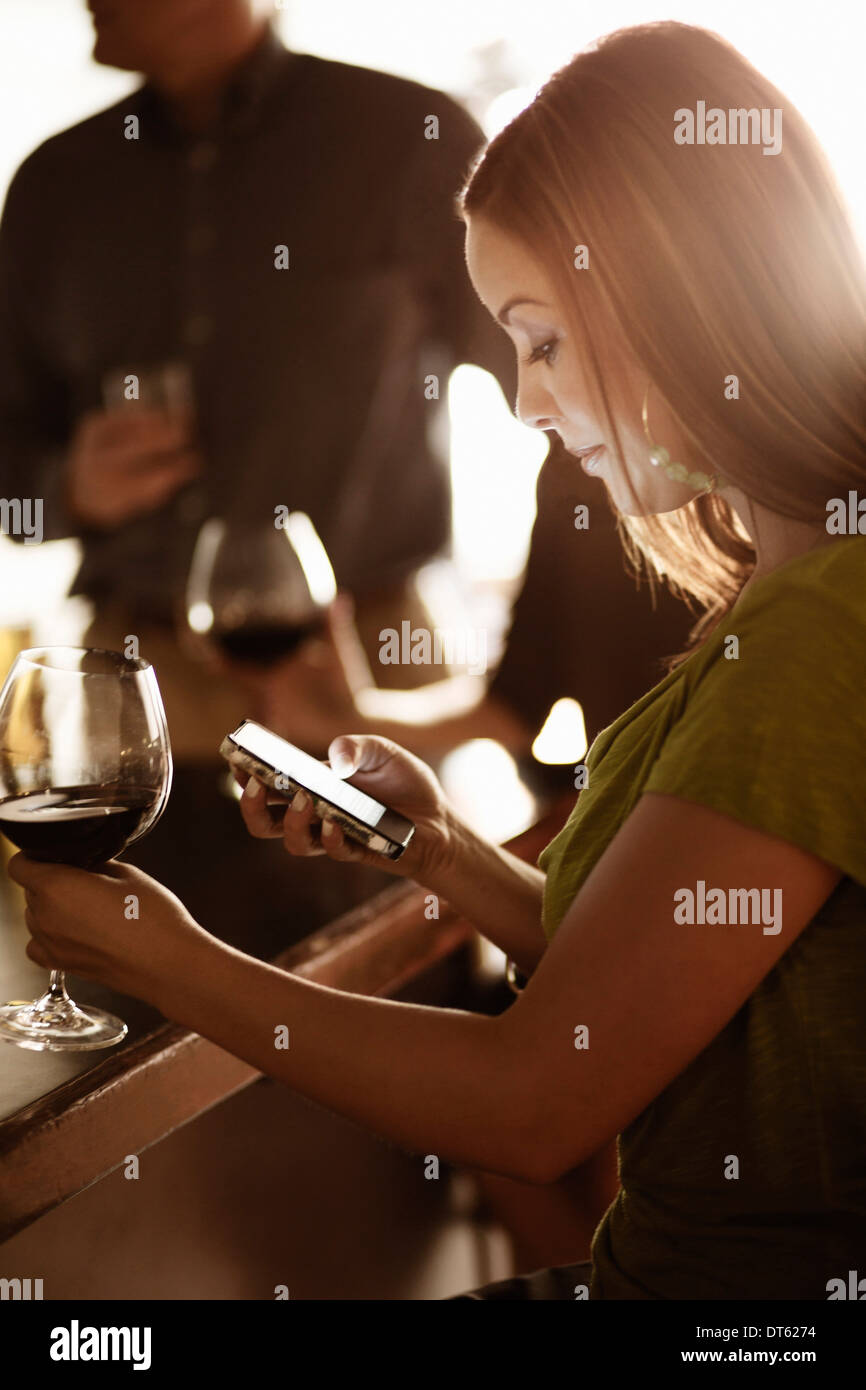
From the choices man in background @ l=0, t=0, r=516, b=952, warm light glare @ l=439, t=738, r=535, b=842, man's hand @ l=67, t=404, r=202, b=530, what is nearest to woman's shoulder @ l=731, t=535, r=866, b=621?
warm light glare @ l=439, t=738, r=535, b=842

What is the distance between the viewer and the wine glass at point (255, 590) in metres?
1.33

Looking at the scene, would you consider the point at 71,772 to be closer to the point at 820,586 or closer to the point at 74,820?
the point at 74,820

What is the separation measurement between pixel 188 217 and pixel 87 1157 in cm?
234

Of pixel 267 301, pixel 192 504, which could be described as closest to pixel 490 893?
pixel 192 504

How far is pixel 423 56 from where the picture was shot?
3564 mm

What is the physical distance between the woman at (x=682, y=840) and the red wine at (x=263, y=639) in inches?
19.5

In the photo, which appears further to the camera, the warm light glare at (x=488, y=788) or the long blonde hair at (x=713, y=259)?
the warm light glare at (x=488, y=788)

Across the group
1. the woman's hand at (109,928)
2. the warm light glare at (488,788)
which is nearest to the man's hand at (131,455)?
the warm light glare at (488,788)

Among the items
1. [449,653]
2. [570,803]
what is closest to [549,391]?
[570,803]

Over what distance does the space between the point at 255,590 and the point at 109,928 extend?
0.65 m

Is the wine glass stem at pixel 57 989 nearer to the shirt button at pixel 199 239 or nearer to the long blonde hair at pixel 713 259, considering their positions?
the long blonde hair at pixel 713 259

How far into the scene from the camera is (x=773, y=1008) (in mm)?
715
